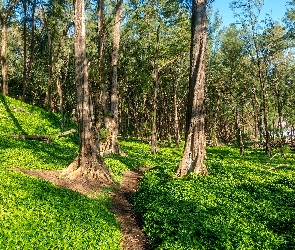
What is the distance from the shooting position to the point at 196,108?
17.8 m

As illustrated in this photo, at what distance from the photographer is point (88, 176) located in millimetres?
17609

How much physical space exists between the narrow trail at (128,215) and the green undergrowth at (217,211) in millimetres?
358

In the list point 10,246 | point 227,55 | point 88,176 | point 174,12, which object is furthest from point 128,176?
point 227,55

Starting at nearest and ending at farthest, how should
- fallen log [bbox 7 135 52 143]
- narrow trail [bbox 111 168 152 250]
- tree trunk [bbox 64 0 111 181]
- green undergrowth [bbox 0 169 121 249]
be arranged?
green undergrowth [bbox 0 169 121 249]
narrow trail [bbox 111 168 152 250]
tree trunk [bbox 64 0 111 181]
fallen log [bbox 7 135 52 143]

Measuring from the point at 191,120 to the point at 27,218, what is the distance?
1074 cm

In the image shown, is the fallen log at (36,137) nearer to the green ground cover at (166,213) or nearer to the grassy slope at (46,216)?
the grassy slope at (46,216)

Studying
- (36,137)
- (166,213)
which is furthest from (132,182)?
(36,137)

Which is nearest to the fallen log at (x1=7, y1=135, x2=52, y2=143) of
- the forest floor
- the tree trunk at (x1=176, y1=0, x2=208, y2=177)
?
the forest floor

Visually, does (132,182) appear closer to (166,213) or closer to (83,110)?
(83,110)

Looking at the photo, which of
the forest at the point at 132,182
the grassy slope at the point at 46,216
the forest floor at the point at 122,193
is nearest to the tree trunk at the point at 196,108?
the forest at the point at 132,182

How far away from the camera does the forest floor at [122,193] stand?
1122 centimetres

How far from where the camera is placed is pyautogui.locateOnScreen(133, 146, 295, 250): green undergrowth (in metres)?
10.0

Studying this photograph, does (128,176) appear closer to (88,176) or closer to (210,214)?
(88,176)

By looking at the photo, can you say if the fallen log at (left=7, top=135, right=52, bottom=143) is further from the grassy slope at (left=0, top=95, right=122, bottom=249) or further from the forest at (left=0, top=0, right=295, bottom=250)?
the grassy slope at (left=0, top=95, right=122, bottom=249)
